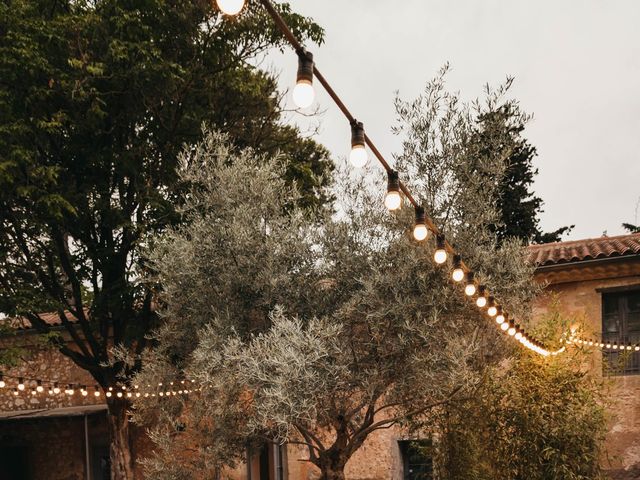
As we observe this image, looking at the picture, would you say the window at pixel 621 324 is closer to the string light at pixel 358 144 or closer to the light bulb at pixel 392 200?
the light bulb at pixel 392 200

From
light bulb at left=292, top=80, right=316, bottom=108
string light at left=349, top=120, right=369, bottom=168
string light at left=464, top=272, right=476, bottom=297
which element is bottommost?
string light at left=464, top=272, right=476, bottom=297

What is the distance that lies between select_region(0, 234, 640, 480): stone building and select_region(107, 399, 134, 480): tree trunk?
179cm

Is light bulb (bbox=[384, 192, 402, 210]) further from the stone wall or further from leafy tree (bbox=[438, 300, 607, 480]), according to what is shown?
the stone wall

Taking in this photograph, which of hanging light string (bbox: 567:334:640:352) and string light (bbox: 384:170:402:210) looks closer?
string light (bbox: 384:170:402:210)

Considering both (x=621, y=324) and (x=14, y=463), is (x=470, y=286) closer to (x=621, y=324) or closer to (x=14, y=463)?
(x=621, y=324)

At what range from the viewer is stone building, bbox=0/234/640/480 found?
36.1ft

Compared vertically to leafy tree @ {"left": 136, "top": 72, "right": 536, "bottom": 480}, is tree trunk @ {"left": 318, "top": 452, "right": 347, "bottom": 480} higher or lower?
lower

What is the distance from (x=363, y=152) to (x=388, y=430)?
31.4 feet

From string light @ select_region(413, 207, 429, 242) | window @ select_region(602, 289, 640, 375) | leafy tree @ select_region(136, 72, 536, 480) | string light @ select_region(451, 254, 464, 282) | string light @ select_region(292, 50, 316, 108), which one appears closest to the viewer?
string light @ select_region(292, 50, 316, 108)

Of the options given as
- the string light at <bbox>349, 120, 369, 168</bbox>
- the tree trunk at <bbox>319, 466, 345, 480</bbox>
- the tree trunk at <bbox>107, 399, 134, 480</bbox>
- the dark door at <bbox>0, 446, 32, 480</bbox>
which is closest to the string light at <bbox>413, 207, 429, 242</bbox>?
the string light at <bbox>349, 120, 369, 168</bbox>

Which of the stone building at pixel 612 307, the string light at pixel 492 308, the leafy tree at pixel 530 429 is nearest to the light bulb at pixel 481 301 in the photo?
the string light at pixel 492 308

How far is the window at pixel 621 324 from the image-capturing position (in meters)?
11.3

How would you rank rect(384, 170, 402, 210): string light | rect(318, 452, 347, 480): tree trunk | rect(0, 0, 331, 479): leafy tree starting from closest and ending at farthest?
rect(384, 170, 402, 210): string light → rect(318, 452, 347, 480): tree trunk → rect(0, 0, 331, 479): leafy tree

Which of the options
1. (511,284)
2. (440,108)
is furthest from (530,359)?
(440,108)
